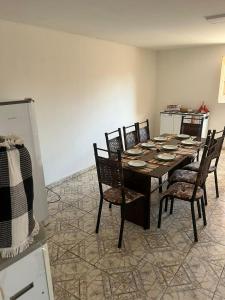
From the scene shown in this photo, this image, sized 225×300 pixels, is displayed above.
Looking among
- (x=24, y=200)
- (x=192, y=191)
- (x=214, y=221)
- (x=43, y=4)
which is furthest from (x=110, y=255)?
(x=43, y=4)

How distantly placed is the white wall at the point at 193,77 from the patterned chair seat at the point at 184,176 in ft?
9.65

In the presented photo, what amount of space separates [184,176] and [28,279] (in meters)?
2.35

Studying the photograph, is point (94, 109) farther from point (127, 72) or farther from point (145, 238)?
point (145, 238)

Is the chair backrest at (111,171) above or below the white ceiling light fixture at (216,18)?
below

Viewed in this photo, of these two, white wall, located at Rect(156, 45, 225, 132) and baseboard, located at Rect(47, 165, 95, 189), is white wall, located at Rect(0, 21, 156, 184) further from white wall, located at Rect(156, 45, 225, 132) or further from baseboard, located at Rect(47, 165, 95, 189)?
white wall, located at Rect(156, 45, 225, 132)

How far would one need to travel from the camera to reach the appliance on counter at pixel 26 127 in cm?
216

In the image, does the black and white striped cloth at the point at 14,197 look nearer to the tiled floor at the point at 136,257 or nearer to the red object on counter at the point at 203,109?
the tiled floor at the point at 136,257

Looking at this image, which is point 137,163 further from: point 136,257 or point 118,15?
point 118,15

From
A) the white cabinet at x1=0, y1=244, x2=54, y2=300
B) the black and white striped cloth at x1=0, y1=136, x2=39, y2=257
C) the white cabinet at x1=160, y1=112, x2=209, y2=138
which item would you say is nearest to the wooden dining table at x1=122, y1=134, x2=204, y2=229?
the white cabinet at x1=0, y1=244, x2=54, y2=300

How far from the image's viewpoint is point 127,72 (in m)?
4.98

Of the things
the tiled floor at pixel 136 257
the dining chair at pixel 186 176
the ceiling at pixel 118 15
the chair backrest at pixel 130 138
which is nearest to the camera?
the tiled floor at pixel 136 257

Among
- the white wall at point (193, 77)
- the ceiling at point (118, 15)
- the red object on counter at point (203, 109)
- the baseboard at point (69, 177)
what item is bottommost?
the baseboard at point (69, 177)

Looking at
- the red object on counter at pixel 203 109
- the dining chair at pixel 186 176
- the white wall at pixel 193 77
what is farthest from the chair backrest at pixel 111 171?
the white wall at pixel 193 77

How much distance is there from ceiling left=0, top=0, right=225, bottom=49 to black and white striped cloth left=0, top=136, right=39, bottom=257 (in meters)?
1.74
